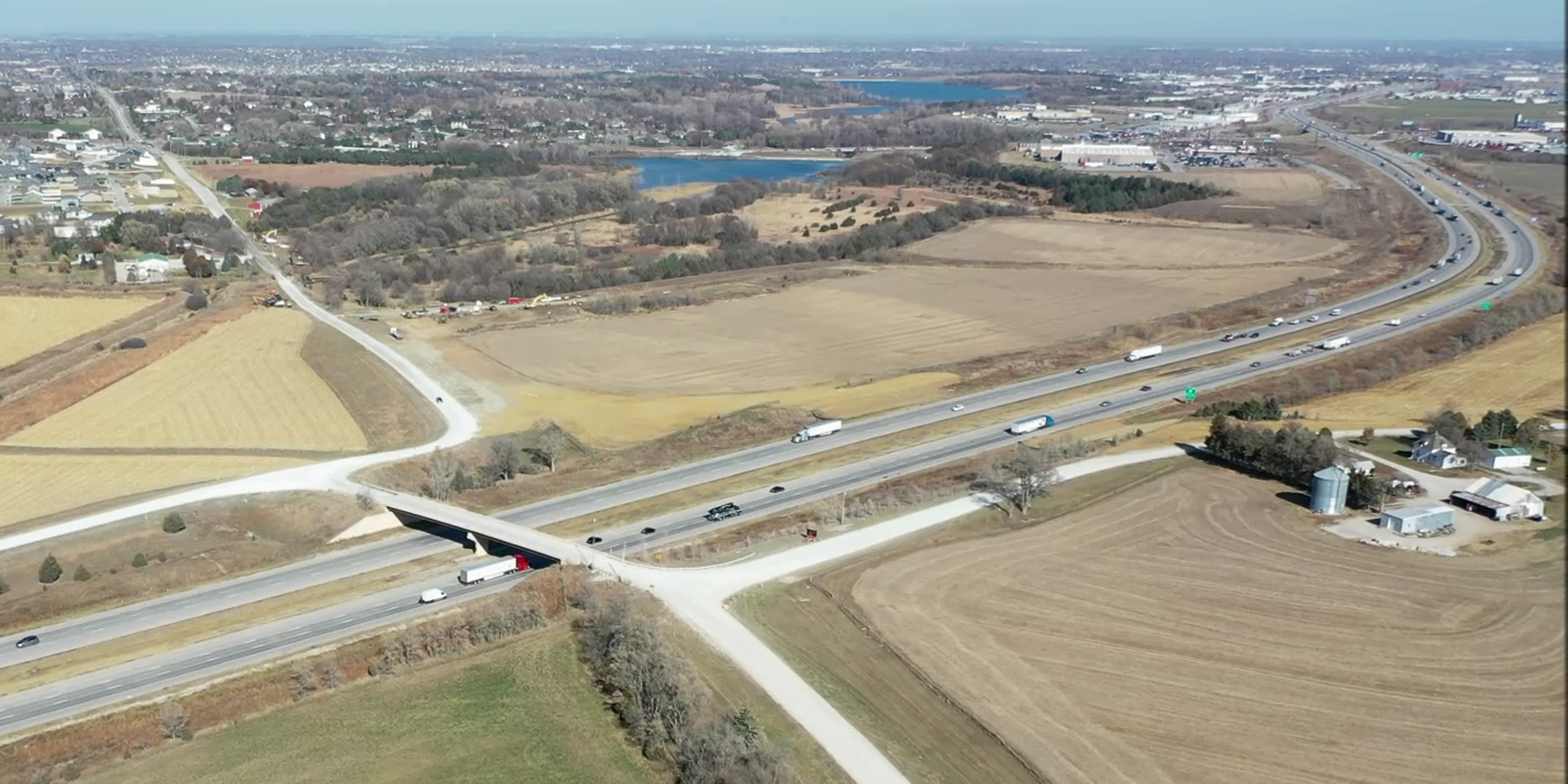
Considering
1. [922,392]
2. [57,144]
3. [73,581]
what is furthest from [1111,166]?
[57,144]

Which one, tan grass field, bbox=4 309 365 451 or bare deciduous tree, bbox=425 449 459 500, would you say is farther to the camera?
tan grass field, bbox=4 309 365 451

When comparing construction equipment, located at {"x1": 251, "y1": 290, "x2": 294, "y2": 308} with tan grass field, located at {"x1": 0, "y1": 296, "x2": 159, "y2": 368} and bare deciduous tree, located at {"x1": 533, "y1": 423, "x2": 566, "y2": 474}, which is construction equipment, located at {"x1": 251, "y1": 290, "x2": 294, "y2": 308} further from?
bare deciduous tree, located at {"x1": 533, "y1": 423, "x2": 566, "y2": 474}

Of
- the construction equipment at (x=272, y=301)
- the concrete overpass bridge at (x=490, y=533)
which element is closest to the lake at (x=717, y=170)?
the construction equipment at (x=272, y=301)

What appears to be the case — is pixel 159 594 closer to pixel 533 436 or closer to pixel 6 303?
pixel 533 436

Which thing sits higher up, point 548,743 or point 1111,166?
point 1111,166

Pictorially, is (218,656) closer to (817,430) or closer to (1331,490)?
(817,430)

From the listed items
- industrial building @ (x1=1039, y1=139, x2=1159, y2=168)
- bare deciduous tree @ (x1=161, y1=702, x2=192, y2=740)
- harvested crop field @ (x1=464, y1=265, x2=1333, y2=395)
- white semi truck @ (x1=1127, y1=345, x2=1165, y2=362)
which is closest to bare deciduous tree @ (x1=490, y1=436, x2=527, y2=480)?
harvested crop field @ (x1=464, y1=265, x2=1333, y2=395)
